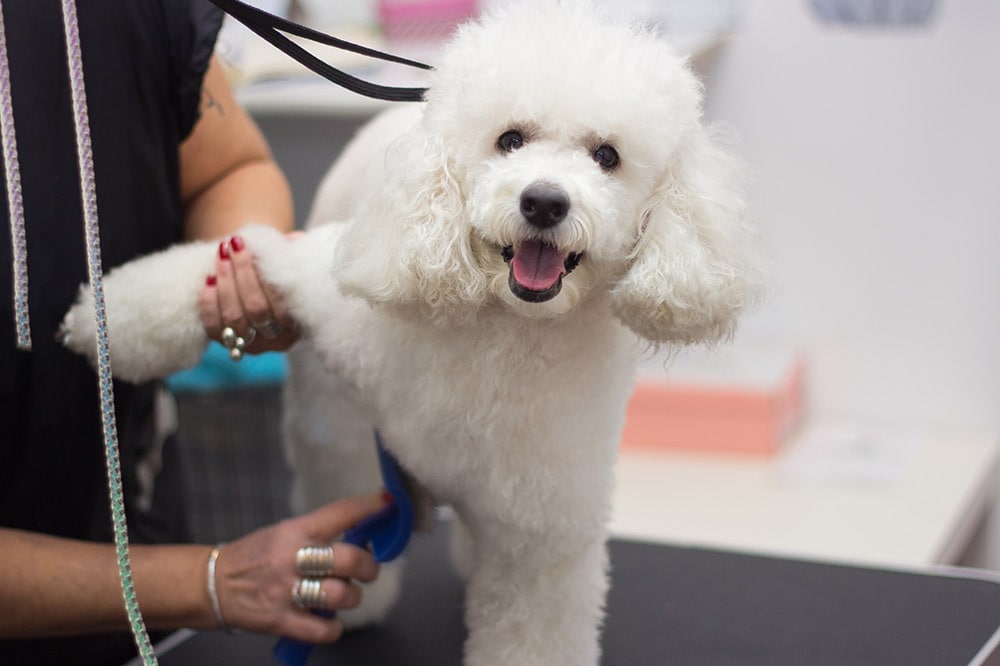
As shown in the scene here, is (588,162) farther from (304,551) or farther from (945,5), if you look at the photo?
(945,5)

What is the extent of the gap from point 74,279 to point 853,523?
1.04 meters

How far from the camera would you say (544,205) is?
67 cm

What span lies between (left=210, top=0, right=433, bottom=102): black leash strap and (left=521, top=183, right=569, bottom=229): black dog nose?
0.17 meters

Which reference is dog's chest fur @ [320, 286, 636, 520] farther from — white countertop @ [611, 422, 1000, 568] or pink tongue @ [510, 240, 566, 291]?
white countertop @ [611, 422, 1000, 568]

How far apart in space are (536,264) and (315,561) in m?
0.31

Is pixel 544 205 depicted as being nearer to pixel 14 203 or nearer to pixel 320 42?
pixel 320 42

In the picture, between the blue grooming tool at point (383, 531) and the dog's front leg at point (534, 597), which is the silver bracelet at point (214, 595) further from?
the dog's front leg at point (534, 597)

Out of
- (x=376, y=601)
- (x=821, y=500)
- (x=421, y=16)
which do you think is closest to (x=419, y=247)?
(x=376, y=601)

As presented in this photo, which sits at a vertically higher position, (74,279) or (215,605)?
(74,279)

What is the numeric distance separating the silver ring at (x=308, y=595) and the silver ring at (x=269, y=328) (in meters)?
0.18

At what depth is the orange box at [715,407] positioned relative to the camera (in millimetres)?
1777

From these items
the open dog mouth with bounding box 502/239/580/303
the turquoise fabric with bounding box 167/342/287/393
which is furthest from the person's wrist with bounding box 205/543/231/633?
the turquoise fabric with bounding box 167/342/287/393

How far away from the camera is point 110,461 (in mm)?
751

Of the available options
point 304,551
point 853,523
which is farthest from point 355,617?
point 853,523
